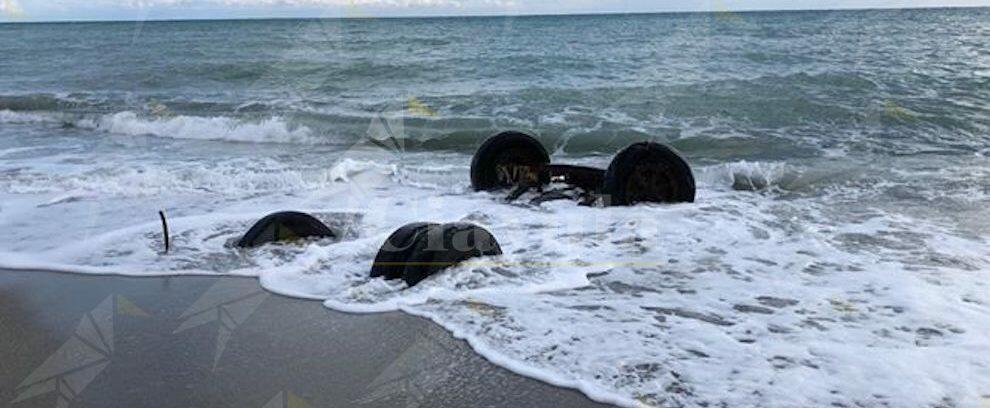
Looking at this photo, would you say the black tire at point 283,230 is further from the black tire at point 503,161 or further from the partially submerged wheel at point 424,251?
the black tire at point 503,161

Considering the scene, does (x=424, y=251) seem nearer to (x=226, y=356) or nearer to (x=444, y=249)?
(x=444, y=249)

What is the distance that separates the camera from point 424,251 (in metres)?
4.79

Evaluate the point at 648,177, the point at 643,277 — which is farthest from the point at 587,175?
the point at 643,277

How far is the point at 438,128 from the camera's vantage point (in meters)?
12.9

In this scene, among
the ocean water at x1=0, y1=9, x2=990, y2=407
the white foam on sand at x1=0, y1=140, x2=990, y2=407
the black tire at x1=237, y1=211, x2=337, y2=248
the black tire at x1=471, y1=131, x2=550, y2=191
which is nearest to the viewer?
the white foam on sand at x1=0, y1=140, x2=990, y2=407

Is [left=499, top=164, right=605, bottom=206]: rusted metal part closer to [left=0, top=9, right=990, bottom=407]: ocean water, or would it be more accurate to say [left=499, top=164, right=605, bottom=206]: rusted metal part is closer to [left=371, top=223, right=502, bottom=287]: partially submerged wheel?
[left=0, top=9, right=990, bottom=407]: ocean water

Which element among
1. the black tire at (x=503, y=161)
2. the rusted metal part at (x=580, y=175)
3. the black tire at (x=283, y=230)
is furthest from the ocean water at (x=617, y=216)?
the rusted metal part at (x=580, y=175)

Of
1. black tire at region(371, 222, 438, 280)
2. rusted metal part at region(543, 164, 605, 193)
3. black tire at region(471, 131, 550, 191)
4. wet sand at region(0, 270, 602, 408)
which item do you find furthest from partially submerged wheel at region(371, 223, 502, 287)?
black tire at region(471, 131, 550, 191)

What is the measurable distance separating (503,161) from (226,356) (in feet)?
14.3

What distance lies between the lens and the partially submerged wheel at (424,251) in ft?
15.5

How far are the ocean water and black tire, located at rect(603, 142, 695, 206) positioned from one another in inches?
7.6

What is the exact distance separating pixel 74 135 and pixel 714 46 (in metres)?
23.0

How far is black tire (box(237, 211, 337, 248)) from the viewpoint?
5.65 meters

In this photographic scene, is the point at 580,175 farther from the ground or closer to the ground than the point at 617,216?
farther from the ground
